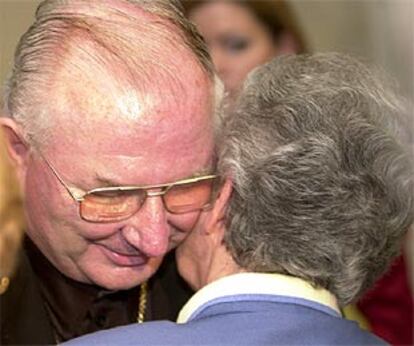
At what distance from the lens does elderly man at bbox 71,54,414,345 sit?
143 cm

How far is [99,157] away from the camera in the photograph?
1.41 m

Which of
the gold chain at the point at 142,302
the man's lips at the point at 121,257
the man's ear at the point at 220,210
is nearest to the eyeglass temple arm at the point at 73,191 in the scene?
the man's lips at the point at 121,257

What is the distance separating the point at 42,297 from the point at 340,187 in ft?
1.74

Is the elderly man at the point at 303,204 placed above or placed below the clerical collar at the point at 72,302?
above

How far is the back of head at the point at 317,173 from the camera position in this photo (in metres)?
1.44

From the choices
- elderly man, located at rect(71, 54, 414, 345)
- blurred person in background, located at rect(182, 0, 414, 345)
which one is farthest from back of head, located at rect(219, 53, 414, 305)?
blurred person in background, located at rect(182, 0, 414, 345)

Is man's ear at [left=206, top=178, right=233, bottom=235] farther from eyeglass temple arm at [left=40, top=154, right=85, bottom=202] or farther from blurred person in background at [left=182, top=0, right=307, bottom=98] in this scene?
blurred person in background at [left=182, top=0, right=307, bottom=98]

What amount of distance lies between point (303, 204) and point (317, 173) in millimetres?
52

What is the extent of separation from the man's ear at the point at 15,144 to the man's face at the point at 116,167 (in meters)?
0.02

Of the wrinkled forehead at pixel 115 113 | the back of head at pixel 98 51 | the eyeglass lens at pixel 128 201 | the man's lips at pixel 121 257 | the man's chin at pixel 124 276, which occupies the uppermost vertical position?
the back of head at pixel 98 51

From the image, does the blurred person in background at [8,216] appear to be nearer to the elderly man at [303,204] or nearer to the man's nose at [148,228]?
the man's nose at [148,228]

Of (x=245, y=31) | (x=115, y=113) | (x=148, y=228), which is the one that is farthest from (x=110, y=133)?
(x=245, y=31)

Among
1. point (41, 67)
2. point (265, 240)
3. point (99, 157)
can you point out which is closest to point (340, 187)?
point (265, 240)

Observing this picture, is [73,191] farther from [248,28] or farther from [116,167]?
[248,28]
